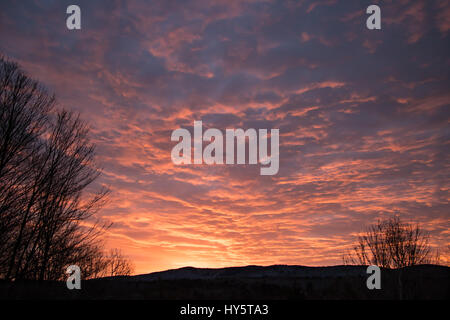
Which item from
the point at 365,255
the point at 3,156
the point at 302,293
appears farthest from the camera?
the point at 365,255

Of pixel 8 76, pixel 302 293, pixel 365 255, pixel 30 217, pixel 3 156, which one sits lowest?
pixel 302 293

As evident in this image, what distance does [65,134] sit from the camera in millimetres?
14883

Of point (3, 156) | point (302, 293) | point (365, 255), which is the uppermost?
point (3, 156)

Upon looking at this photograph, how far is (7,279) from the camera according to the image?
1234 cm

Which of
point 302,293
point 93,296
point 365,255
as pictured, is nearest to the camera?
point 93,296

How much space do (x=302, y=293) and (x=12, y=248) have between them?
14030 millimetres

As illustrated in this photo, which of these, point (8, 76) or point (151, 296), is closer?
point (8, 76)

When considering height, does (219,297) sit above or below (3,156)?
below

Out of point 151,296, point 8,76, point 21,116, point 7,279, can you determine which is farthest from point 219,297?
point 8,76

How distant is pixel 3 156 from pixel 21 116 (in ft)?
5.15

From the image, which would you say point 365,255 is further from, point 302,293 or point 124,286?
point 124,286
